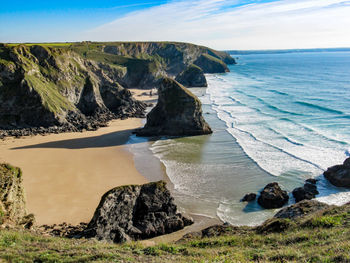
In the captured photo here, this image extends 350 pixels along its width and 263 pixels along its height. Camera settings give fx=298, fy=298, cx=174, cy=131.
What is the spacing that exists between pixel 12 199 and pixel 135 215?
7.77m

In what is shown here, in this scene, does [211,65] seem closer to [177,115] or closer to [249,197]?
[177,115]

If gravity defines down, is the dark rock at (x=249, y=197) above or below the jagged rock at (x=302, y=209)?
below

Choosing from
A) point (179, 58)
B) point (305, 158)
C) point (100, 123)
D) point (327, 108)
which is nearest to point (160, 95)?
point (100, 123)

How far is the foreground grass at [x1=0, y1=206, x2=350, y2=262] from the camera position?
11.0m

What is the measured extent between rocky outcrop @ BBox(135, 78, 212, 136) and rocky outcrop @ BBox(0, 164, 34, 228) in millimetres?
29305

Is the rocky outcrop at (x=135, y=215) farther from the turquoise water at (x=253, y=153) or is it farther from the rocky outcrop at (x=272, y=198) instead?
the rocky outcrop at (x=272, y=198)

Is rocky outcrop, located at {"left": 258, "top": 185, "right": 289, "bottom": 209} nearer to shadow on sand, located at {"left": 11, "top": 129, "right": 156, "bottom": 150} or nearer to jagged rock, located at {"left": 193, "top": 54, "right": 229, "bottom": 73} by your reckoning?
shadow on sand, located at {"left": 11, "top": 129, "right": 156, "bottom": 150}

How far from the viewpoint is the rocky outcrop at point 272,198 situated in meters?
24.5

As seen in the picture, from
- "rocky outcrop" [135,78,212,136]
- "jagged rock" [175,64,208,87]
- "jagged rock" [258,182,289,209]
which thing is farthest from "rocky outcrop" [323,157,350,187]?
"jagged rock" [175,64,208,87]

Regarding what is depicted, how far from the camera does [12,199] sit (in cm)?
1767

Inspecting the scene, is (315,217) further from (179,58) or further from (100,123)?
(179,58)

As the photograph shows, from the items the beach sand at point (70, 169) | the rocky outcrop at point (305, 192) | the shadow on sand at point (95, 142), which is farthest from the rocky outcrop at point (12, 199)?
the shadow on sand at point (95, 142)

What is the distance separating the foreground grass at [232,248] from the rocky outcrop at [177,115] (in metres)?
31.5

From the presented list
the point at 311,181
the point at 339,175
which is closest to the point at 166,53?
the point at 311,181
